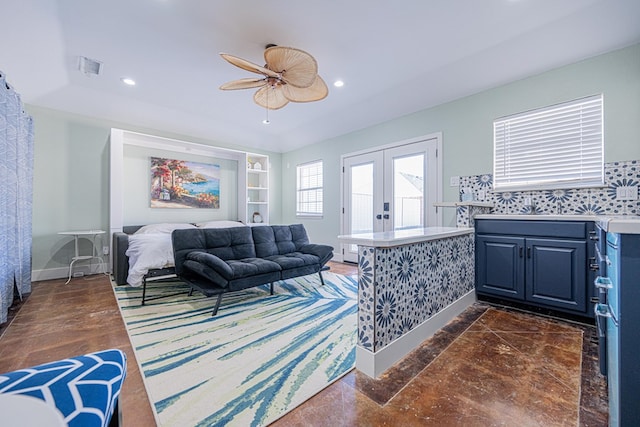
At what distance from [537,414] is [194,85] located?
4.43 meters

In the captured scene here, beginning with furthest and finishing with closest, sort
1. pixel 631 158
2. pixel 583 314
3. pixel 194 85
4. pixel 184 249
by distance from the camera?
pixel 194 85 < pixel 184 249 < pixel 631 158 < pixel 583 314

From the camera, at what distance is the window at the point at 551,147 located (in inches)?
106

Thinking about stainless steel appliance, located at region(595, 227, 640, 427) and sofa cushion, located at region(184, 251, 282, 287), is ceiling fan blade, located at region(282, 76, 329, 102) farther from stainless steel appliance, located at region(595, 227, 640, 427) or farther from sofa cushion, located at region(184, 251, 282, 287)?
stainless steel appliance, located at region(595, 227, 640, 427)

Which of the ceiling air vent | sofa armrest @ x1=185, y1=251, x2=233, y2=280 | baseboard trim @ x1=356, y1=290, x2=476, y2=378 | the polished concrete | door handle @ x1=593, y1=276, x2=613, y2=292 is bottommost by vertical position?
the polished concrete

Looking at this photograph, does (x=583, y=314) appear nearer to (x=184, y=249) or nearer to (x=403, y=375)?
(x=403, y=375)

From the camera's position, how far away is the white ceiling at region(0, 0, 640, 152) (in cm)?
226

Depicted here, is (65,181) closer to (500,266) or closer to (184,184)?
(184,184)

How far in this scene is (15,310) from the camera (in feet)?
8.64

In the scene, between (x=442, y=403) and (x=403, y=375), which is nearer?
(x=442, y=403)

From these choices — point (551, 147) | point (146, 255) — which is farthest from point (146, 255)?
point (551, 147)

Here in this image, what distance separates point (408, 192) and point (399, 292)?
8.81ft

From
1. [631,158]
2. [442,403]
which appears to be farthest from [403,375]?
[631,158]

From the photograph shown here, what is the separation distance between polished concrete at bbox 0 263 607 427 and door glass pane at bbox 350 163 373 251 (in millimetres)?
2426

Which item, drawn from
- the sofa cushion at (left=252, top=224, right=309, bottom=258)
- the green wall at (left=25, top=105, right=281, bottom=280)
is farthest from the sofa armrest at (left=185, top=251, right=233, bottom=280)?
the green wall at (left=25, top=105, right=281, bottom=280)
